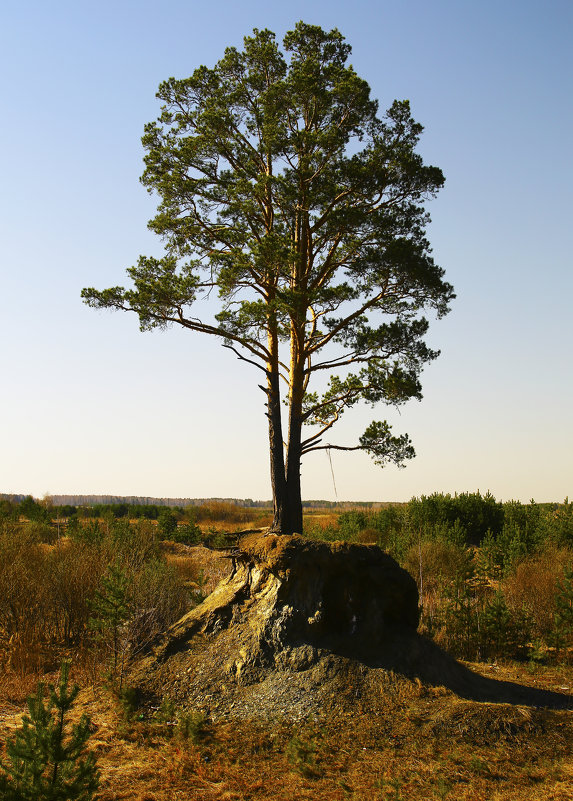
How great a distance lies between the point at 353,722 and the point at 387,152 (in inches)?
407

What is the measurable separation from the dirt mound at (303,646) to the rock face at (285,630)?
0.02m

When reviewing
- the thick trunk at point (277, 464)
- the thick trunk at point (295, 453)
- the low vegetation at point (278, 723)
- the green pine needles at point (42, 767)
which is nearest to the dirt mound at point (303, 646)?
the low vegetation at point (278, 723)

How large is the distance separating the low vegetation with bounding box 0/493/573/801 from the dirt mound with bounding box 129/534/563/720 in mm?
371

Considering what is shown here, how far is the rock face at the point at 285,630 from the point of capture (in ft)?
31.0

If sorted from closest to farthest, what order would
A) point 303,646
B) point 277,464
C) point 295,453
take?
point 303,646 → point 277,464 → point 295,453

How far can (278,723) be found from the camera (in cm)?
867

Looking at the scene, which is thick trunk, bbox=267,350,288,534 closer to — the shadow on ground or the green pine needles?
the shadow on ground

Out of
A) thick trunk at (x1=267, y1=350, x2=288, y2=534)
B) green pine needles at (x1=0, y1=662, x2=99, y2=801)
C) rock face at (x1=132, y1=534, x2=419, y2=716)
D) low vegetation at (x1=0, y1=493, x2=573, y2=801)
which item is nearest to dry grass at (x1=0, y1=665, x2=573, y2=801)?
low vegetation at (x1=0, y1=493, x2=573, y2=801)

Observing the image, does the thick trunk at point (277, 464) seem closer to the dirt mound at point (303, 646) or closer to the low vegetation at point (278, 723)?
the dirt mound at point (303, 646)

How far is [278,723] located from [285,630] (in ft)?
5.01

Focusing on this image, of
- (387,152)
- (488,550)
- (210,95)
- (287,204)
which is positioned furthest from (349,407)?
(488,550)

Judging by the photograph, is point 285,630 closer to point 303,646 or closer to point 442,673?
point 303,646

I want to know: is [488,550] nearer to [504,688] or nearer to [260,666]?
[504,688]

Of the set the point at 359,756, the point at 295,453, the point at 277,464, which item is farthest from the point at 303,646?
the point at 295,453
